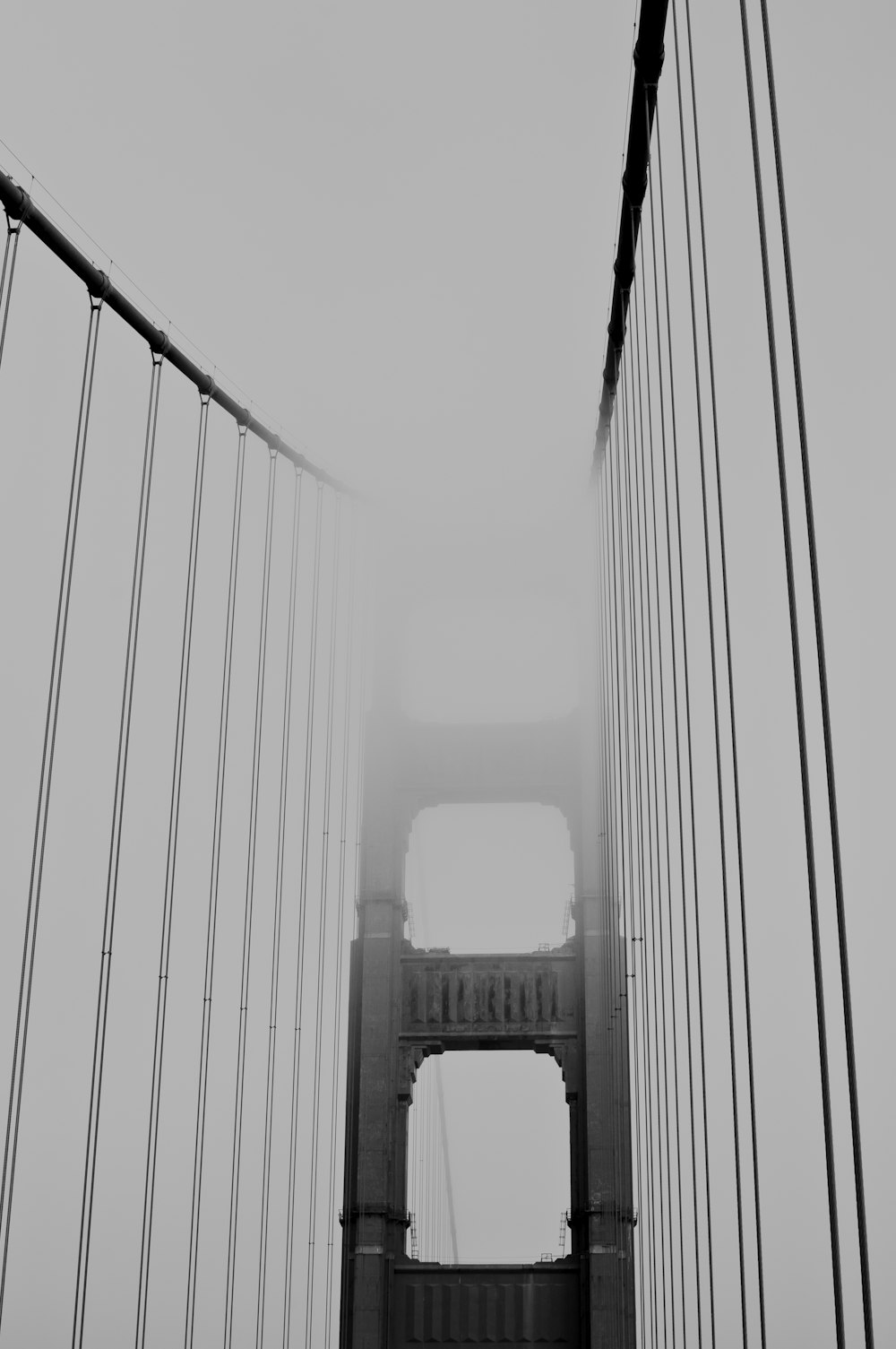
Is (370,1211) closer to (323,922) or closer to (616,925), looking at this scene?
(323,922)

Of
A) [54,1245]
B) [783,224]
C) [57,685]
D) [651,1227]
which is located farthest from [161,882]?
[783,224]

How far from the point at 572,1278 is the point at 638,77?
13.9 m

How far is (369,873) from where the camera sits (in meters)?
19.7

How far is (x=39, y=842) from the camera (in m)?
9.37

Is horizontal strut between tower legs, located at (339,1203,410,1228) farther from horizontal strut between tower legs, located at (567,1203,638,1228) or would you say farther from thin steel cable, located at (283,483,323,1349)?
horizontal strut between tower legs, located at (567,1203,638,1228)

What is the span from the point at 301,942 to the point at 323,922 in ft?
2.35

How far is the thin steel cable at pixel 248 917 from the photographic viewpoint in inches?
546

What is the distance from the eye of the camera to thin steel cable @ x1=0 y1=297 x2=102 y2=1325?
7.94 m

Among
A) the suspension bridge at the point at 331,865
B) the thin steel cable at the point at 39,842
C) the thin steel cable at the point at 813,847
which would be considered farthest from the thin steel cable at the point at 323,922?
the thin steel cable at the point at 813,847

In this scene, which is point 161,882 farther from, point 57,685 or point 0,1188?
point 0,1188

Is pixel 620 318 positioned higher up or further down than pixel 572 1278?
higher up

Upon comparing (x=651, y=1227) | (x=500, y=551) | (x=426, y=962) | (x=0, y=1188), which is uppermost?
(x=500, y=551)

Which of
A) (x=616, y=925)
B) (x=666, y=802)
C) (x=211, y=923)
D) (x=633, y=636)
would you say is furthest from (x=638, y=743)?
(x=211, y=923)

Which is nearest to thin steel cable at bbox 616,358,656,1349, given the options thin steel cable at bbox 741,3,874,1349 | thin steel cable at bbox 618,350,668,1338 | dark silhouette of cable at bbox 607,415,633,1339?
thin steel cable at bbox 618,350,668,1338
